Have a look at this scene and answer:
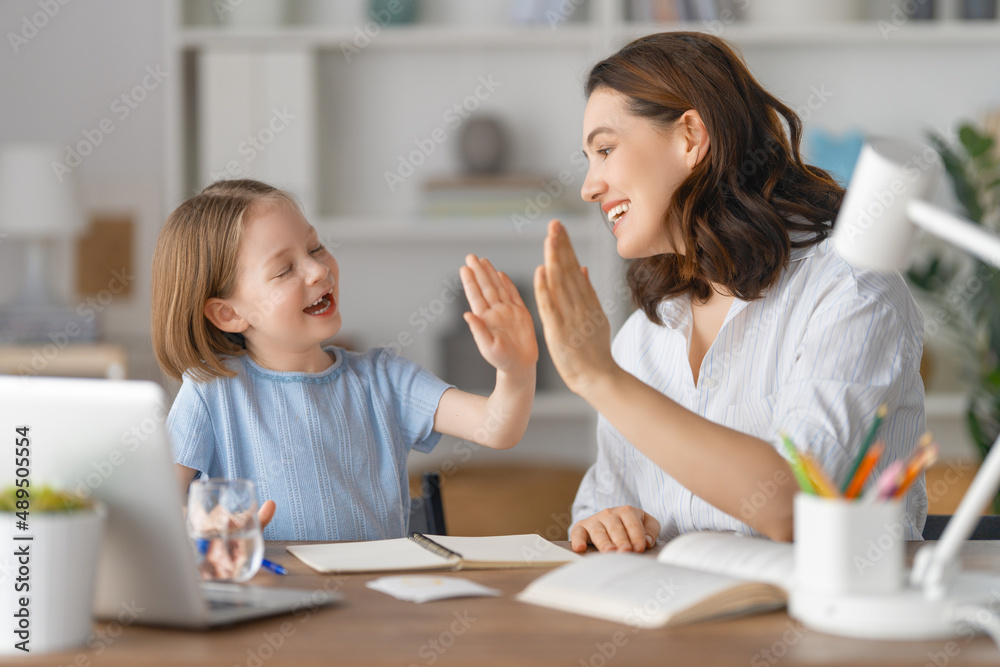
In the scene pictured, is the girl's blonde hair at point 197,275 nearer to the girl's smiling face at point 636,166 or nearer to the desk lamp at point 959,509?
the girl's smiling face at point 636,166

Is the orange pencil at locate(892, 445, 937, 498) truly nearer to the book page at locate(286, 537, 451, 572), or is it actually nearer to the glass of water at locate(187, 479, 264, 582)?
the book page at locate(286, 537, 451, 572)

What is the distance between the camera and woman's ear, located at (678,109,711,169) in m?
1.52

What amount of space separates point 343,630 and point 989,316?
2.61 metres

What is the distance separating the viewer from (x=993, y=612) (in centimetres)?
83

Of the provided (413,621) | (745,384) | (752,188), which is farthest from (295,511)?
(752,188)

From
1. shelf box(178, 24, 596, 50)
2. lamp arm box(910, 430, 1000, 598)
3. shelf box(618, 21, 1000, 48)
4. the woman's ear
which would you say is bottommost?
lamp arm box(910, 430, 1000, 598)

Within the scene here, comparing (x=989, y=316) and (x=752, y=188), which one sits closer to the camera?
(x=752, y=188)

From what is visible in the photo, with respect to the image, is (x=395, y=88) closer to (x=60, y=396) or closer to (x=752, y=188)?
(x=752, y=188)

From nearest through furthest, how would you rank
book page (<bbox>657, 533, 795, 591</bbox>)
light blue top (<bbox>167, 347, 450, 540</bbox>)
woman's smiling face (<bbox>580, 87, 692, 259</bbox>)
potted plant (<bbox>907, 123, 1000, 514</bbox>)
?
book page (<bbox>657, 533, 795, 591</bbox>), light blue top (<bbox>167, 347, 450, 540</bbox>), woman's smiling face (<bbox>580, 87, 692, 259</bbox>), potted plant (<bbox>907, 123, 1000, 514</bbox>)

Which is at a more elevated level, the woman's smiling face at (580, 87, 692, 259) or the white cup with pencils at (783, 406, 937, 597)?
the woman's smiling face at (580, 87, 692, 259)
